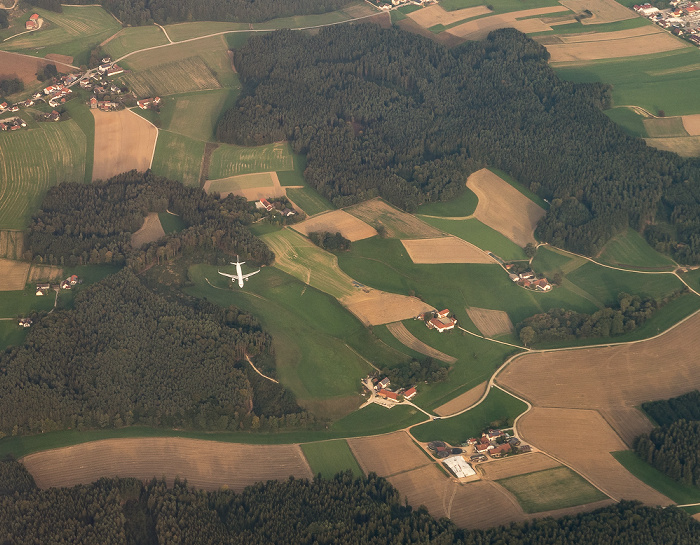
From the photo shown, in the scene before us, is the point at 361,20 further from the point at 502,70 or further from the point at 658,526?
the point at 658,526

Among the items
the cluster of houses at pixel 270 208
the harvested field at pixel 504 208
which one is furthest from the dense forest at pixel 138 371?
the harvested field at pixel 504 208

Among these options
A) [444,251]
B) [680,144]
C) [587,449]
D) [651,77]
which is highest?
[651,77]

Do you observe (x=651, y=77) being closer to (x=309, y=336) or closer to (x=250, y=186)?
(x=250, y=186)

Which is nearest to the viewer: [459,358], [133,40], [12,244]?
[459,358]

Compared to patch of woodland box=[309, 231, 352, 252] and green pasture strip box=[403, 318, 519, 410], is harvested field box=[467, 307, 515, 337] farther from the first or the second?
patch of woodland box=[309, 231, 352, 252]

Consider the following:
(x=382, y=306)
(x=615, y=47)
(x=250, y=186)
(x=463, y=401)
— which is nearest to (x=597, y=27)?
(x=615, y=47)

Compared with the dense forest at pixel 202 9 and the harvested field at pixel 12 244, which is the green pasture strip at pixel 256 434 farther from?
the dense forest at pixel 202 9
